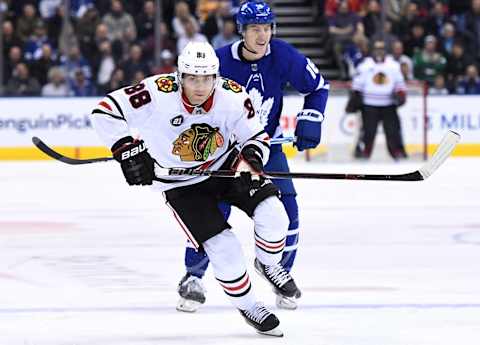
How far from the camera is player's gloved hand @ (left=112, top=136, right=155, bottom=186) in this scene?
15.6 ft

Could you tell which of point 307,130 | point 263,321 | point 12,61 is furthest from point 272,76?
point 12,61

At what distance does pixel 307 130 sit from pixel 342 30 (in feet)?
30.6

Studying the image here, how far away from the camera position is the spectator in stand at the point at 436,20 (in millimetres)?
14859

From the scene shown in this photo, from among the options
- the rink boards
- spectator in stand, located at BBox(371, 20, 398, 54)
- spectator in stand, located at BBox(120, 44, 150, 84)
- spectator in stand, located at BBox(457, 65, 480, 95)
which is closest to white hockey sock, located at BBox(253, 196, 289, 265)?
the rink boards

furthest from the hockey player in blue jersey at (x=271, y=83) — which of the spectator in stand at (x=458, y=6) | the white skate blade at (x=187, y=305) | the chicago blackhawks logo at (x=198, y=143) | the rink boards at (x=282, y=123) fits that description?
the spectator in stand at (x=458, y=6)

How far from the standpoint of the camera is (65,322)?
200 inches

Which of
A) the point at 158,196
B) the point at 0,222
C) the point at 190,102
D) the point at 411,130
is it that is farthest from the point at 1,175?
the point at 190,102

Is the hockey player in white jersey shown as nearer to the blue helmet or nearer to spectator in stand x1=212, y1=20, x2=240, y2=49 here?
the blue helmet

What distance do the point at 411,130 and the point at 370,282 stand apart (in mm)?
7462

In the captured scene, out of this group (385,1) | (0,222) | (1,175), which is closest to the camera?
(0,222)

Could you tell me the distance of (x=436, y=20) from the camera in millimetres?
14938

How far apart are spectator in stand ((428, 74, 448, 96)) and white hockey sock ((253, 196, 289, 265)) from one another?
8768mm

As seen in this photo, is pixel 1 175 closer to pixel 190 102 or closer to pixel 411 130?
pixel 411 130

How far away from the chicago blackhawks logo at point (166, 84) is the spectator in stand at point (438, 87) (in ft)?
29.9
